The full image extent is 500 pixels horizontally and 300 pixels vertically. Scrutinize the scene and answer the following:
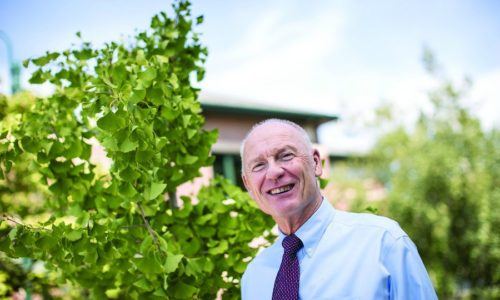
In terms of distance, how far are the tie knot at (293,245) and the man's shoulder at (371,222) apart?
219 mm

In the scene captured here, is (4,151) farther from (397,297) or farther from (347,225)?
(397,297)

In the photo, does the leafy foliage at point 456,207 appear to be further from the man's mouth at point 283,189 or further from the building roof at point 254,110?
the man's mouth at point 283,189

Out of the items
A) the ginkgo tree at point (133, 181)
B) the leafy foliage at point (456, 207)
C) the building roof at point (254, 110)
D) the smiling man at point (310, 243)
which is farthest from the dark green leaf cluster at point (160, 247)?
the leafy foliage at point (456, 207)

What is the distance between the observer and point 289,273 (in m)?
2.23

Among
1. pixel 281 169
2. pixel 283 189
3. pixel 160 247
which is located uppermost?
pixel 281 169

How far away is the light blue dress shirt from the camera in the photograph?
1875 millimetres

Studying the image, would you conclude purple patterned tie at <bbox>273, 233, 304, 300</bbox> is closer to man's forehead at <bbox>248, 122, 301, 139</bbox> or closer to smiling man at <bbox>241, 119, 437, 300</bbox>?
smiling man at <bbox>241, 119, 437, 300</bbox>

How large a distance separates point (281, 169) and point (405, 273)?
823 millimetres

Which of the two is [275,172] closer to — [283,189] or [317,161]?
[283,189]

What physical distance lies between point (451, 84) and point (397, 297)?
1834 cm

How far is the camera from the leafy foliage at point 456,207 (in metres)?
13.8

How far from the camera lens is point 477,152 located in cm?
1527

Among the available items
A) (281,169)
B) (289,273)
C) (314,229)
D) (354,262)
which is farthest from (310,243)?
(281,169)

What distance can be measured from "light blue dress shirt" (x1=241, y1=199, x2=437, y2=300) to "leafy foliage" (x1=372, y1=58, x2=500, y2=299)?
1270 centimetres
